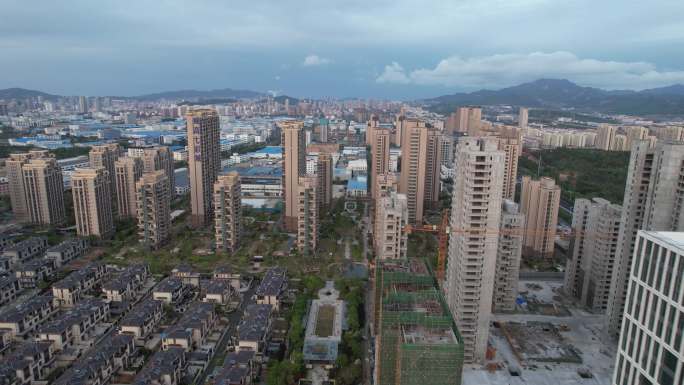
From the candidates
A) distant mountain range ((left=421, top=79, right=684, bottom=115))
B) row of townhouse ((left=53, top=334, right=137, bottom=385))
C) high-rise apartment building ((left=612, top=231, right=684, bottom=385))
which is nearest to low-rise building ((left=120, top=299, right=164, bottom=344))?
row of townhouse ((left=53, top=334, right=137, bottom=385))

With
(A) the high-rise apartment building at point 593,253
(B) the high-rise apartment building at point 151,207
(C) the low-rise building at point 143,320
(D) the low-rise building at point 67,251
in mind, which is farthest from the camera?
(B) the high-rise apartment building at point 151,207

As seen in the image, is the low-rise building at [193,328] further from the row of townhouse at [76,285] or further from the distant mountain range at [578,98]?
the distant mountain range at [578,98]

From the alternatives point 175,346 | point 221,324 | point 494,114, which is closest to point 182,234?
point 221,324

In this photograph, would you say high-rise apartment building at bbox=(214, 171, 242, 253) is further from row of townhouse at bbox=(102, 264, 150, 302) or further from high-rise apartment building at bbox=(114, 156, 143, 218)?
high-rise apartment building at bbox=(114, 156, 143, 218)

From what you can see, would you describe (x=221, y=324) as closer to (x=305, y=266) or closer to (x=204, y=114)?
(x=305, y=266)

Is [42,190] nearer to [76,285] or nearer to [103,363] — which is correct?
[76,285]

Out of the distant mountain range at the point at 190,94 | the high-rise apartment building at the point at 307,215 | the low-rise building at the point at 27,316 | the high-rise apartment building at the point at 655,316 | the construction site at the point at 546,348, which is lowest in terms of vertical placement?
the construction site at the point at 546,348

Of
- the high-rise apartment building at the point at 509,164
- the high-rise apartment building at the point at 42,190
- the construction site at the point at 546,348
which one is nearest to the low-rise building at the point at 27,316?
the high-rise apartment building at the point at 42,190
